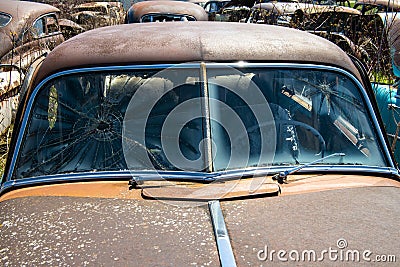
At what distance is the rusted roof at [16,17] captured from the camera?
6945 millimetres

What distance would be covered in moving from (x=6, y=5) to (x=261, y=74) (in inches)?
232

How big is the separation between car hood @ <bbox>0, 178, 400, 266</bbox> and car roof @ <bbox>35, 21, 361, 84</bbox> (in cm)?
70

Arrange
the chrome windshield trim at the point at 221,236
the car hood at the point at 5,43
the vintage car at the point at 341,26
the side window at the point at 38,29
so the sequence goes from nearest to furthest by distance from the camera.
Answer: the chrome windshield trim at the point at 221,236 < the vintage car at the point at 341,26 < the car hood at the point at 5,43 < the side window at the point at 38,29

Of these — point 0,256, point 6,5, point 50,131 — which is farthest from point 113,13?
point 0,256

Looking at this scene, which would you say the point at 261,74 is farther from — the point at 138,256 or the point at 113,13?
the point at 113,13

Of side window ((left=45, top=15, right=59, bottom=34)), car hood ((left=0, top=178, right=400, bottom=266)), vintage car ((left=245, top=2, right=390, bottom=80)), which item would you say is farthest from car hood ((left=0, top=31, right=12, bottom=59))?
car hood ((left=0, top=178, right=400, bottom=266))

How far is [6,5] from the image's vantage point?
728 centimetres

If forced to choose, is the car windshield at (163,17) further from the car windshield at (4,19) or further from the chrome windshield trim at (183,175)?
the chrome windshield trim at (183,175)

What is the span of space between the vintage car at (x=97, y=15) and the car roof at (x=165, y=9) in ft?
6.08

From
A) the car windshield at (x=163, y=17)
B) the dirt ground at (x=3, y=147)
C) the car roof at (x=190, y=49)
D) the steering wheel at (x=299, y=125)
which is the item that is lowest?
the dirt ground at (x=3, y=147)

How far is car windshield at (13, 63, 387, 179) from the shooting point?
2326 millimetres

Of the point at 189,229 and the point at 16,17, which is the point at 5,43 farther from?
the point at 189,229

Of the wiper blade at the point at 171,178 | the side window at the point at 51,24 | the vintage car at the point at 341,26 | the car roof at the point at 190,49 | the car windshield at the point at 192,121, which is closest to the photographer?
the wiper blade at the point at 171,178

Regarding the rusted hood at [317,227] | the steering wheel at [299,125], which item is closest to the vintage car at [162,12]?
the steering wheel at [299,125]
